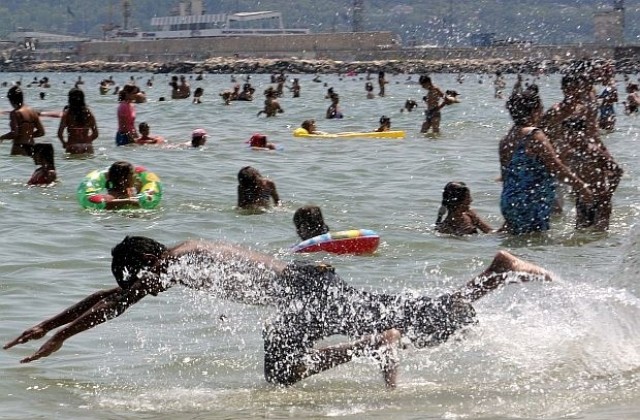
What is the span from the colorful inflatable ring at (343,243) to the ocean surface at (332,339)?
10cm

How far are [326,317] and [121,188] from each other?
20.3 feet

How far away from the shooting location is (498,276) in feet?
18.6

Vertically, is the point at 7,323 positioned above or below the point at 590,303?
below

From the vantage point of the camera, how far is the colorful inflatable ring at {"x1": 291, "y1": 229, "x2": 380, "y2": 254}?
792cm

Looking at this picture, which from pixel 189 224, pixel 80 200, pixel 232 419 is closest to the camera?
pixel 232 419

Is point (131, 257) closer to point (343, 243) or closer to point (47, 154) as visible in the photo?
point (343, 243)

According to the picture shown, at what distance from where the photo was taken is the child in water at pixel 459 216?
9.43 meters

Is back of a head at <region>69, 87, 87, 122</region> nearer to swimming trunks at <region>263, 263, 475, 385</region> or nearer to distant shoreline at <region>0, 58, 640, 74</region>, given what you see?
swimming trunks at <region>263, 263, 475, 385</region>

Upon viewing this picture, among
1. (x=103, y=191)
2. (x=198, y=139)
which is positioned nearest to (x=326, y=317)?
(x=103, y=191)

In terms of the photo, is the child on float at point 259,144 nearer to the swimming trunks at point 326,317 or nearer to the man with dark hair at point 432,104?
the man with dark hair at point 432,104

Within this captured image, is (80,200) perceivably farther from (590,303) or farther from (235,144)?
(235,144)

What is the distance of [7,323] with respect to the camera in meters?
6.92

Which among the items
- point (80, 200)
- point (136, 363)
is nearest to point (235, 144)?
point (80, 200)

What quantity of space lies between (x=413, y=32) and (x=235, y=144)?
11956 cm
